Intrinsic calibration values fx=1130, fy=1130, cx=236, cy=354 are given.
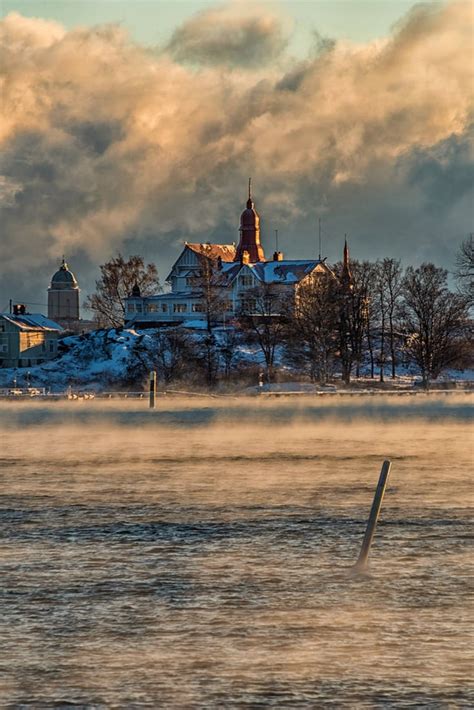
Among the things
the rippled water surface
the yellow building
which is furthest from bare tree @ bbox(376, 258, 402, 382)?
the rippled water surface

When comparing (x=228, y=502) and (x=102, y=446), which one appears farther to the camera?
(x=102, y=446)

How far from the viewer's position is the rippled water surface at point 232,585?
30.3 feet

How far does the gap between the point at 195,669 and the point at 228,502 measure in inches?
415

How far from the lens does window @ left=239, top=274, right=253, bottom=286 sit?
138m

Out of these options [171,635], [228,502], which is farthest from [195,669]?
[228,502]

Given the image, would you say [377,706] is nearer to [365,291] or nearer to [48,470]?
[48,470]

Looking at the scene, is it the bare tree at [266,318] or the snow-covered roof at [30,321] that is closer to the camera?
the bare tree at [266,318]

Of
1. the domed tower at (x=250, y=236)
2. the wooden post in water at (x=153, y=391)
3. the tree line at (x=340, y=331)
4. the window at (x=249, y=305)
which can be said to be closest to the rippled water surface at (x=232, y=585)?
the wooden post in water at (x=153, y=391)

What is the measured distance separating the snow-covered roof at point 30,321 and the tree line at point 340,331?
1878 centimetres

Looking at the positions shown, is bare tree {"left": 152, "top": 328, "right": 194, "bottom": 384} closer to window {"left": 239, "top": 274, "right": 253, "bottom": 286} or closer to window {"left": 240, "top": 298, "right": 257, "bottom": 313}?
window {"left": 240, "top": 298, "right": 257, "bottom": 313}

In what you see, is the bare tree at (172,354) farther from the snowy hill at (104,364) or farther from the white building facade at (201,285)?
the white building facade at (201,285)

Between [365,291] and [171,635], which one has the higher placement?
[365,291]

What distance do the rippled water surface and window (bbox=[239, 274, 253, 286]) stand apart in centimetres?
11057

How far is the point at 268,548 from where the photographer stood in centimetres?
1527
